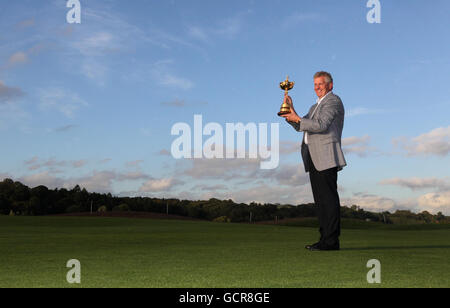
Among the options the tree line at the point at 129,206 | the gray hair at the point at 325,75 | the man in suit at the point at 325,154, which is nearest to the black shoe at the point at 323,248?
the man in suit at the point at 325,154

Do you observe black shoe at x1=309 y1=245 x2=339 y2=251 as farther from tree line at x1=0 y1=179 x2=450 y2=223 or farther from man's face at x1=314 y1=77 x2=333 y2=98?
tree line at x1=0 y1=179 x2=450 y2=223

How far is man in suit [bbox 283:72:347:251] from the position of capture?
670cm

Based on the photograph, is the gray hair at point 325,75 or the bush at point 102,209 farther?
the bush at point 102,209

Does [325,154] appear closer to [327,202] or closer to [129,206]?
[327,202]

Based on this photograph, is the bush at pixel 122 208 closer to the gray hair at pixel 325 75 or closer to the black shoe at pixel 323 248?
the black shoe at pixel 323 248

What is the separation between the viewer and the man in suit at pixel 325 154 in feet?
22.0

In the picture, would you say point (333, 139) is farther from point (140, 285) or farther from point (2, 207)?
point (2, 207)

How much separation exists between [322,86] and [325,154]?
1.08 meters

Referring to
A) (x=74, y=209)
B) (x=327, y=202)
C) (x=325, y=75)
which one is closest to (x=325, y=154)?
(x=327, y=202)
